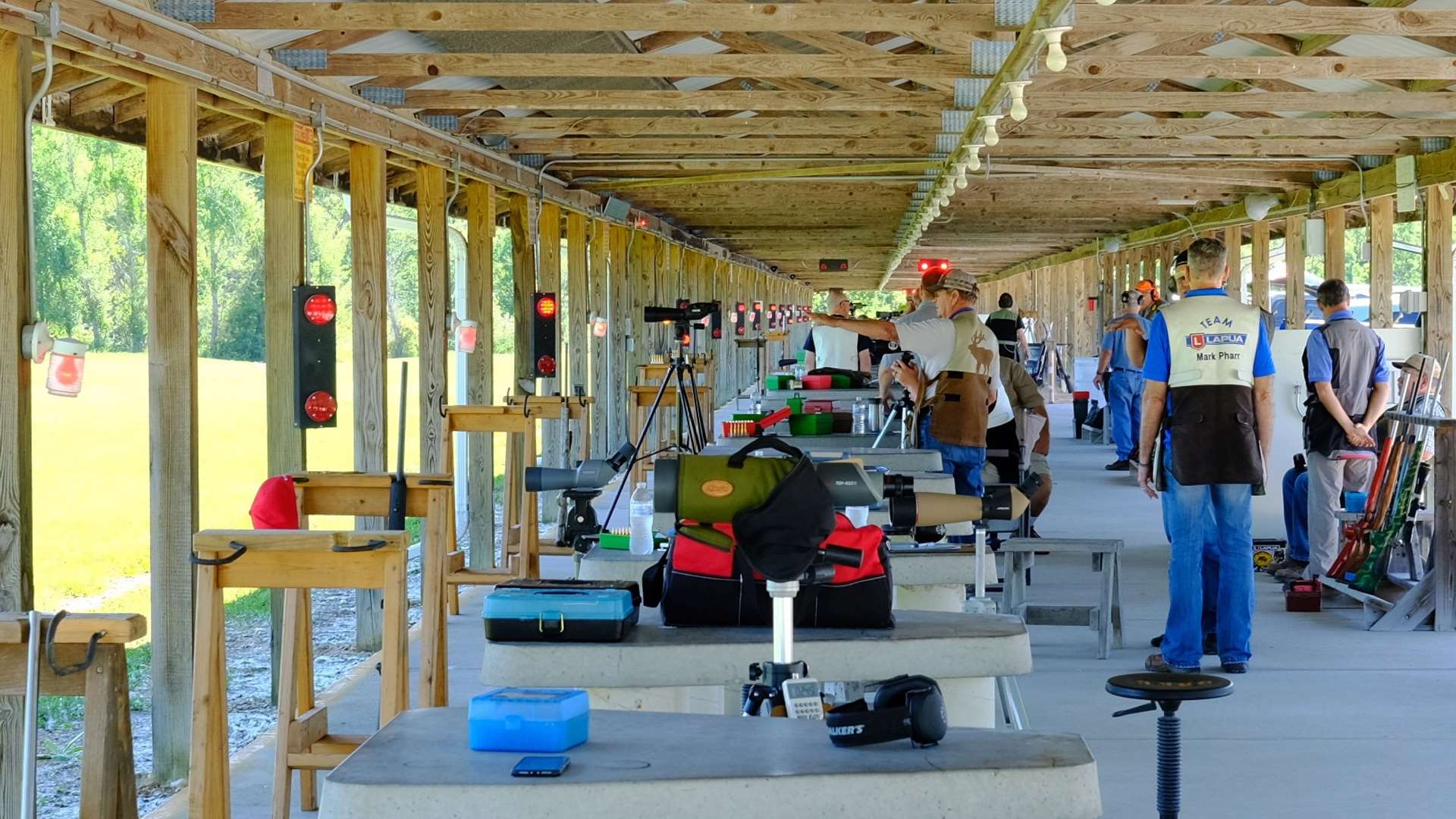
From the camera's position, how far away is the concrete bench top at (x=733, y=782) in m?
2.27

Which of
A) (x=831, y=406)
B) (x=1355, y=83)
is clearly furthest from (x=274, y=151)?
(x=1355, y=83)

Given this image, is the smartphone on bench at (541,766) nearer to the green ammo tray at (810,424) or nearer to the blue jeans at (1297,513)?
the green ammo tray at (810,424)

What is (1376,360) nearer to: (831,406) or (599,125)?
(831,406)

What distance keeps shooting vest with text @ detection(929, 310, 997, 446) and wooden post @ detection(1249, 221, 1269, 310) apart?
8.17 m

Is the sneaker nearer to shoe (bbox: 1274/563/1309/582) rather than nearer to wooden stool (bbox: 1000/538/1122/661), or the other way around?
wooden stool (bbox: 1000/538/1122/661)

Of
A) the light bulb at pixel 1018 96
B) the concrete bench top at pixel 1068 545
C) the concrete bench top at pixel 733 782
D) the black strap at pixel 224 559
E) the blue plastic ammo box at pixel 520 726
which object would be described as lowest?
the concrete bench top at pixel 1068 545

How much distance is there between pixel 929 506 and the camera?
3311 mm

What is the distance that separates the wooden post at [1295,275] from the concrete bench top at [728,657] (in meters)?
11.0

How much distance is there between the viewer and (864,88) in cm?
781

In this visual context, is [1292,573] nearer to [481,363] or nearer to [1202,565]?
[1202,565]

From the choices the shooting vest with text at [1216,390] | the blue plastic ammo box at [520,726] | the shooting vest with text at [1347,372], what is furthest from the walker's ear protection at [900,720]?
the shooting vest with text at [1347,372]

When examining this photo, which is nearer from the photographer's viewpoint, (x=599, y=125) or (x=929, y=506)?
(x=929, y=506)

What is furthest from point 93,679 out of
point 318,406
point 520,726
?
point 318,406

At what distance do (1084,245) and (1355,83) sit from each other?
555 inches
